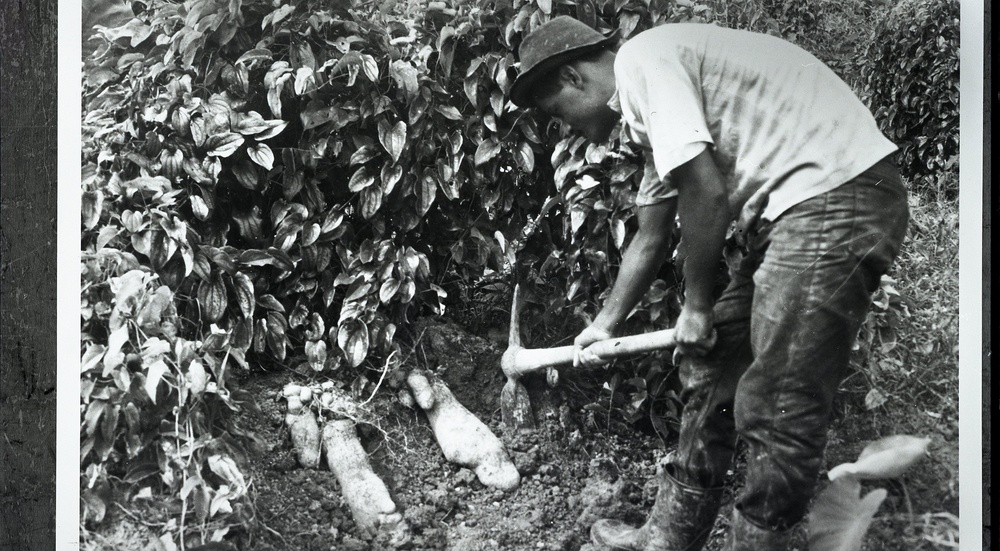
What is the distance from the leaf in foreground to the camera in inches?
85.2

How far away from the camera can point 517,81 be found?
2105 millimetres

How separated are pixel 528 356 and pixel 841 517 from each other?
3.16 ft

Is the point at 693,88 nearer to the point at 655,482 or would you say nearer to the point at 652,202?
the point at 652,202

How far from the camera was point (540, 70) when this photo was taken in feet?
6.91

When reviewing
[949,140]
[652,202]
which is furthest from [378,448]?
[949,140]

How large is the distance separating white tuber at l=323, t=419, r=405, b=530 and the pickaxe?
37cm

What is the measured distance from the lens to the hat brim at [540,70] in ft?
6.88

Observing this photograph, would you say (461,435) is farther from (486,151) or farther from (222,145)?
(222,145)

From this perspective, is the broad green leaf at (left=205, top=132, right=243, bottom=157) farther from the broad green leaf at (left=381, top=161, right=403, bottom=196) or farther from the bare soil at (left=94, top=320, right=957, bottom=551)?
the bare soil at (left=94, top=320, right=957, bottom=551)

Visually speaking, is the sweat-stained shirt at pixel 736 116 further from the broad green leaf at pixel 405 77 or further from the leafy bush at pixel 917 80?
the broad green leaf at pixel 405 77

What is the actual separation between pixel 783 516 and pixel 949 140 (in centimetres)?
119

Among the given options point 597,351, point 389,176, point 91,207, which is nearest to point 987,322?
point 597,351

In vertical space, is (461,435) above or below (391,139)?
below

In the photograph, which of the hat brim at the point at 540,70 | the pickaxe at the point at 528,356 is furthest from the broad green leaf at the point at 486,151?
the pickaxe at the point at 528,356
